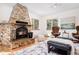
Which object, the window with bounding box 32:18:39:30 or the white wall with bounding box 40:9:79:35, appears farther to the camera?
the window with bounding box 32:18:39:30

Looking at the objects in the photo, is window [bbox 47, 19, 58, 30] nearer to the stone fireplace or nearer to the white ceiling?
the white ceiling

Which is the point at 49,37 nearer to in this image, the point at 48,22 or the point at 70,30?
the point at 48,22

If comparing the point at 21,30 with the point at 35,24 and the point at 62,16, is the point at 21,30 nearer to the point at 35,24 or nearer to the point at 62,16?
the point at 35,24

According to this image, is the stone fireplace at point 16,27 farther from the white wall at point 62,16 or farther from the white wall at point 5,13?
the white wall at point 62,16

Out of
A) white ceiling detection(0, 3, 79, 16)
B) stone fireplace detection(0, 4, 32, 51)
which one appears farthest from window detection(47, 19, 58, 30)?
stone fireplace detection(0, 4, 32, 51)

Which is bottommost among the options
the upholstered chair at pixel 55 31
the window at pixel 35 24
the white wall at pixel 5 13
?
the upholstered chair at pixel 55 31

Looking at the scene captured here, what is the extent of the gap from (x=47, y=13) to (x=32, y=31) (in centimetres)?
49

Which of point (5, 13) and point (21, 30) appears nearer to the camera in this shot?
point (5, 13)

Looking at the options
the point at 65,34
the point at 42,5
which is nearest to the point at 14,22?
the point at 42,5

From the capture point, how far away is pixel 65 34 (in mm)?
2062

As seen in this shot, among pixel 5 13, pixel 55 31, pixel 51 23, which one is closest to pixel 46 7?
pixel 51 23

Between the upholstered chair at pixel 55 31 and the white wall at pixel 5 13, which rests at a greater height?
the white wall at pixel 5 13

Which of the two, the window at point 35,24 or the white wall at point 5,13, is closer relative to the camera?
the white wall at point 5,13

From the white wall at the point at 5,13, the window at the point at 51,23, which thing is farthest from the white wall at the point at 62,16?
the white wall at the point at 5,13
